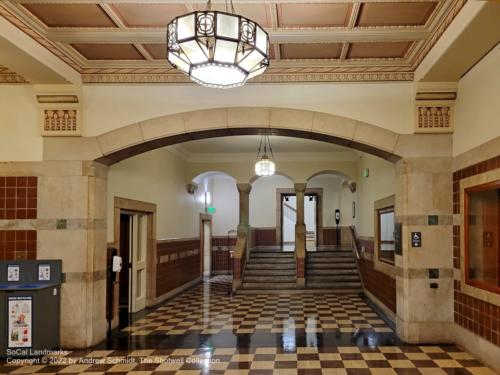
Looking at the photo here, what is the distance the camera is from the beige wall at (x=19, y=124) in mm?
6387

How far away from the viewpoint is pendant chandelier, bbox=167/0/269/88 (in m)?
3.18

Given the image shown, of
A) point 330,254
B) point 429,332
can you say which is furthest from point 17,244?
point 330,254

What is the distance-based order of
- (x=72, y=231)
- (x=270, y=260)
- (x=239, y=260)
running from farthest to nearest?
(x=270, y=260)
(x=239, y=260)
(x=72, y=231)

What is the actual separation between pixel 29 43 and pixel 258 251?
377 inches

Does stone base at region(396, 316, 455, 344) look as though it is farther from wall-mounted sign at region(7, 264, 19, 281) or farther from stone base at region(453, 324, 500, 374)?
wall-mounted sign at region(7, 264, 19, 281)

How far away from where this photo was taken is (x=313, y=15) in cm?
482

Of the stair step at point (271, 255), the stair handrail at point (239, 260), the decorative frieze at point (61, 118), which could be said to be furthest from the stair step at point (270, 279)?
the decorative frieze at point (61, 118)

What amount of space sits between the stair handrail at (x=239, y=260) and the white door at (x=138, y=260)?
2.91 meters

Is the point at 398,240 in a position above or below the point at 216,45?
below

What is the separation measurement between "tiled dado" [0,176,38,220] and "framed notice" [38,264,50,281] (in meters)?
0.67

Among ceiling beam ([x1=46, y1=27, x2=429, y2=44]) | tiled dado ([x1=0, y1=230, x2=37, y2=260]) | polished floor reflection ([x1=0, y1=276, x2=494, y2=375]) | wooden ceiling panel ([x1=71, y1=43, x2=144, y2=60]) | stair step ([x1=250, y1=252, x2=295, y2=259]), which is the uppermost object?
wooden ceiling panel ([x1=71, y1=43, x2=144, y2=60])

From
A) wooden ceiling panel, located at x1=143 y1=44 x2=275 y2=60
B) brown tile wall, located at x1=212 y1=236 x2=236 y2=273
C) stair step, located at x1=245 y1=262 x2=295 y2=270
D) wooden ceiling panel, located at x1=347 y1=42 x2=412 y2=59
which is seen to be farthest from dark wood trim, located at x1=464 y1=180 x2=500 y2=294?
brown tile wall, located at x1=212 y1=236 x2=236 y2=273

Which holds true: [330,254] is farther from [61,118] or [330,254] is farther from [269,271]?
[61,118]

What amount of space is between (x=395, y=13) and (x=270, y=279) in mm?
8300
